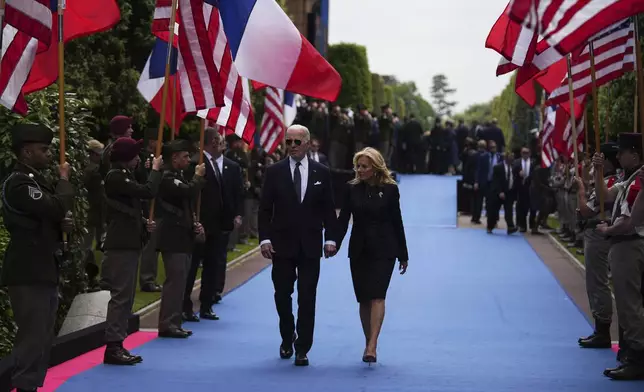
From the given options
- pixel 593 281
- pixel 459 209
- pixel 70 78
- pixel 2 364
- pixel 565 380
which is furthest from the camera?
pixel 459 209

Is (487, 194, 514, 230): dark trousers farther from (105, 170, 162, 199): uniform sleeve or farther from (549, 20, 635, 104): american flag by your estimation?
(105, 170, 162, 199): uniform sleeve

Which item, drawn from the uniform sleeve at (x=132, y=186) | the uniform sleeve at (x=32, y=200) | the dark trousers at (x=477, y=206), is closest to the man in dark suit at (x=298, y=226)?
the uniform sleeve at (x=132, y=186)

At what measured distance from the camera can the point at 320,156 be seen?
2858cm

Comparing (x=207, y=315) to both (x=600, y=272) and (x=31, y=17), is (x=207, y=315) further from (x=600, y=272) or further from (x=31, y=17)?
(x=31, y=17)

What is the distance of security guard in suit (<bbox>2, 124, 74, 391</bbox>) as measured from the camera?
918cm

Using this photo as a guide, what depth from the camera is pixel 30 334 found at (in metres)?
9.23

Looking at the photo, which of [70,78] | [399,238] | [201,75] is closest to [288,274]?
[399,238]

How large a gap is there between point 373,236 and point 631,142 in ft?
8.57

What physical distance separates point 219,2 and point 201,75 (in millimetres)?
1089

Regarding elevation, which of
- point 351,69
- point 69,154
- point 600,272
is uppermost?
point 351,69

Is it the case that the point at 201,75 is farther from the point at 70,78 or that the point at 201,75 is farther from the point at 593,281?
the point at 70,78

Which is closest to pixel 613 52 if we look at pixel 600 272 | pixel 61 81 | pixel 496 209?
pixel 600 272

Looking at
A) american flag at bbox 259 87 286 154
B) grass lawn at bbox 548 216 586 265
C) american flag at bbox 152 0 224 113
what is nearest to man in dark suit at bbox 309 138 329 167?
american flag at bbox 259 87 286 154

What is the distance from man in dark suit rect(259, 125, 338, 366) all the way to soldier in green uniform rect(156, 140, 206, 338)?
1.36 meters
